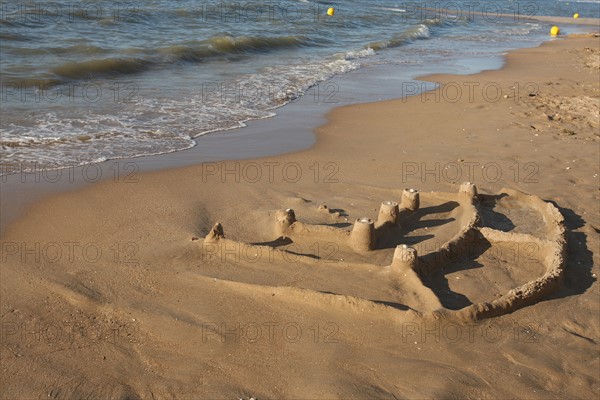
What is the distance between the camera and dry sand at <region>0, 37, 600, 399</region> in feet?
10.7

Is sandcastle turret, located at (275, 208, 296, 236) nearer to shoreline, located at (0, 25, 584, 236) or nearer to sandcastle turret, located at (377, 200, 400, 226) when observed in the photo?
sandcastle turret, located at (377, 200, 400, 226)

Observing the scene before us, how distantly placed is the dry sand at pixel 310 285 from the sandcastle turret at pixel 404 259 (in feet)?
0.05

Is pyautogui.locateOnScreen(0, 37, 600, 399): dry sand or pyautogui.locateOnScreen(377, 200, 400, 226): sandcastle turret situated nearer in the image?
pyautogui.locateOnScreen(0, 37, 600, 399): dry sand

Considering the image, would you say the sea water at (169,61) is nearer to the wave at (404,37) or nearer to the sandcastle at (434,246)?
the wave at (404,37)

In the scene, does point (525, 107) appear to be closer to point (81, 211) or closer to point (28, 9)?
point (81, 211)

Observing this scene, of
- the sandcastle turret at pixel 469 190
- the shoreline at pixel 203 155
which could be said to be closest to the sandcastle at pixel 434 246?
the sandcastle turret at pixel 469 190

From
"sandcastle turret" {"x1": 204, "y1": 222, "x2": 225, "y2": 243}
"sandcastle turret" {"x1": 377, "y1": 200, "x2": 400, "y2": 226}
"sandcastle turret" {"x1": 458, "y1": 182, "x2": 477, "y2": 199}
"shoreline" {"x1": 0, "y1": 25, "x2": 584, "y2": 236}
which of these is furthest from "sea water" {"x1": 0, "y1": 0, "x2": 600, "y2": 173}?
"sandcastle turret" {"x1": 458, "y1": 182, "x2": 477, "y2": 199}

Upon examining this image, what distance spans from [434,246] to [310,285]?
119 cm

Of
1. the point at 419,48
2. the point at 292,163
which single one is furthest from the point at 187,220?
the point at 419,48

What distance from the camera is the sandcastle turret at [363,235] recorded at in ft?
14.5

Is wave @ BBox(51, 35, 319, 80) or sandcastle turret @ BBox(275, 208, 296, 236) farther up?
wave @ BBox(51, 35, 319, 80)

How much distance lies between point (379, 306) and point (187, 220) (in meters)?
2.17

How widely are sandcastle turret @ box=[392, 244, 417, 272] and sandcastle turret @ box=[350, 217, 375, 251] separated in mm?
372

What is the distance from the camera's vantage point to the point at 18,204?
213 inches
